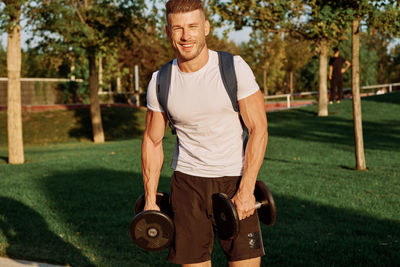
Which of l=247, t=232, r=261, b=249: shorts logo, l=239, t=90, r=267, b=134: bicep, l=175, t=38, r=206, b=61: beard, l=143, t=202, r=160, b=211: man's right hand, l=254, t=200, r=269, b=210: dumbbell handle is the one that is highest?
l=175, t=38, r=206, b=61: beard

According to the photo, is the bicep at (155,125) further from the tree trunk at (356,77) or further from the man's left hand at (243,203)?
the tree trunk at (356,77)

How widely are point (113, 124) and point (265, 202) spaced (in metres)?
25.9

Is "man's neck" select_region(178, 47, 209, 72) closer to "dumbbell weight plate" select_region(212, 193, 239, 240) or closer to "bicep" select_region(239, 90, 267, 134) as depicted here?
"bicep" select_region(239, 90, 267, 134)

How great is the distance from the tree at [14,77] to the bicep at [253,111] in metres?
12.8

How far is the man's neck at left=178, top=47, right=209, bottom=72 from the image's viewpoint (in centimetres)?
299

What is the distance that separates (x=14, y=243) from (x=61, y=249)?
70cm

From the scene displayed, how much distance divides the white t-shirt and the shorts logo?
381 mm

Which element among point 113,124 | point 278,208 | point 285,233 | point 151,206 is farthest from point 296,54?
point 151,206

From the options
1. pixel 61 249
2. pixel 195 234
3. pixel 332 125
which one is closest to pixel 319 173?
pixel 61 249

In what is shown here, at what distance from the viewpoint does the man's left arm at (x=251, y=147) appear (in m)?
2.86

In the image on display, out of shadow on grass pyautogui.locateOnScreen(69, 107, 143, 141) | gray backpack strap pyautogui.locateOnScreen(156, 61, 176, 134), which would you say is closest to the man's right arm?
gray backpack strap pyautogui.locateOnScreen(156, 61, 176, 134)

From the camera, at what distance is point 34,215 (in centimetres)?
761

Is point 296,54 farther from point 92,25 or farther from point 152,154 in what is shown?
point 152,154

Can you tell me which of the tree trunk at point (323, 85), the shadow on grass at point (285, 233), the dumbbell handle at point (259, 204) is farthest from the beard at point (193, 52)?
the tree trunk at point (323, 85)
